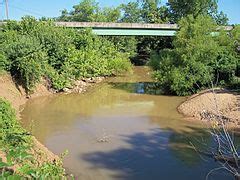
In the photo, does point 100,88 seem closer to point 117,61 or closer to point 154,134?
point 117,61

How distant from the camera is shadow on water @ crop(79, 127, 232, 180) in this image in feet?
35.1

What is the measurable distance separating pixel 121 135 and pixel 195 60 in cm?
946

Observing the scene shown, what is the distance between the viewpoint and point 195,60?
22328mm

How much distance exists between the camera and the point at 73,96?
23.5 meters

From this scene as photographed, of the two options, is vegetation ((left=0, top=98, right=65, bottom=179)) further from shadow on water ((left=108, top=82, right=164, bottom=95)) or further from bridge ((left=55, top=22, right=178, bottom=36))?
bridge ((left=55, top=22, right=178, bottom=36))

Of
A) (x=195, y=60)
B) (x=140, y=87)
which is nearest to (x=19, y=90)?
(x=140, y=87)

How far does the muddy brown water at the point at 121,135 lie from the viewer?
36.2 feet

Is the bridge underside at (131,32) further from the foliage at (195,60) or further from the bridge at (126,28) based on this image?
the foliage at (195,60)

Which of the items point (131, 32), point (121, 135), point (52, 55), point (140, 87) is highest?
point (131, 32)

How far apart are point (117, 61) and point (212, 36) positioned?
10260 mm

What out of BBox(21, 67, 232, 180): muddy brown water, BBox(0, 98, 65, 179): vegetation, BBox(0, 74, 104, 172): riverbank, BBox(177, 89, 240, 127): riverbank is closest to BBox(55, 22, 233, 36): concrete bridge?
BBox(0, 74, 104, 172): riverbank

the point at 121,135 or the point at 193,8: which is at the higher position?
the point at 193,8

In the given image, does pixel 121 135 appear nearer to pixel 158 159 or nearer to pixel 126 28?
pixel 158 159

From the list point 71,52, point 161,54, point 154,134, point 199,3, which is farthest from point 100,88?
point 199,3
